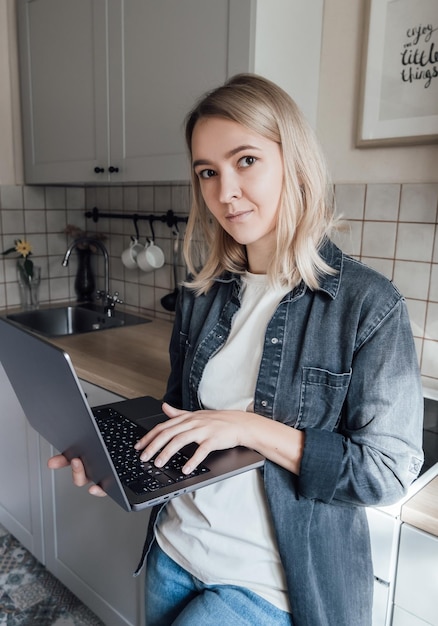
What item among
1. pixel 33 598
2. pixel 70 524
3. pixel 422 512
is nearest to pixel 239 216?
pixel 422 512

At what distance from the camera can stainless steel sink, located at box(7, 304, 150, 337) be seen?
2293 millimetres

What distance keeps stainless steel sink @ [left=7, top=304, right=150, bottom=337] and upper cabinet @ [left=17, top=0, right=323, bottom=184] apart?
22.5 inches

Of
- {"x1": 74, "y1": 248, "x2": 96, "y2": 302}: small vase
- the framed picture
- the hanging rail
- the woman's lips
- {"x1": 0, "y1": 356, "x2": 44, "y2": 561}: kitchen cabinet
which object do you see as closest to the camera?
the woman's lips

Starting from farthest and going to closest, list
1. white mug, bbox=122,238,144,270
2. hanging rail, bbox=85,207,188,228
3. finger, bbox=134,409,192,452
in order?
Answer: white mug, bbox=122,238,144,270 < hanging rail, bbox=85,207,188,228 < finger, bbox=134,409,192,452

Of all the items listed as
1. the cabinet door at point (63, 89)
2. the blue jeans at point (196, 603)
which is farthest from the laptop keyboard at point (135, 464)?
the cabinet door at point (63, 89)

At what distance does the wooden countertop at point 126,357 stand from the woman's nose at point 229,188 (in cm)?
69

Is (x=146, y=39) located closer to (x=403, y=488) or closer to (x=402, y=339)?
(x=402, y=339)

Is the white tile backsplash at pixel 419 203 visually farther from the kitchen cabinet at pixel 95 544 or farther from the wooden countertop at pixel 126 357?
the kitchen cabinet at pixel 95 544

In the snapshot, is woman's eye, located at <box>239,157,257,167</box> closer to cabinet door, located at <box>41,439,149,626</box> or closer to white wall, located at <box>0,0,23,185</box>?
cabinet door, located at <box>41,439,149,626</box>

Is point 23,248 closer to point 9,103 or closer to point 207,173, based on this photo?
point 9,103

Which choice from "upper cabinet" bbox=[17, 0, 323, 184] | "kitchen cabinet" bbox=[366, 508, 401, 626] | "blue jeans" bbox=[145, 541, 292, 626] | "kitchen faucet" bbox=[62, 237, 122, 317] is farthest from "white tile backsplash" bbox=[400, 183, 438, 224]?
"kitchen faucet" bbox=[62, 237, 122, 317]

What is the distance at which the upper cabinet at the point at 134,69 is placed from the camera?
1390 millimetres

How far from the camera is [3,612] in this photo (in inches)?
70.2

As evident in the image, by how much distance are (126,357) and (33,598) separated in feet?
2.94
